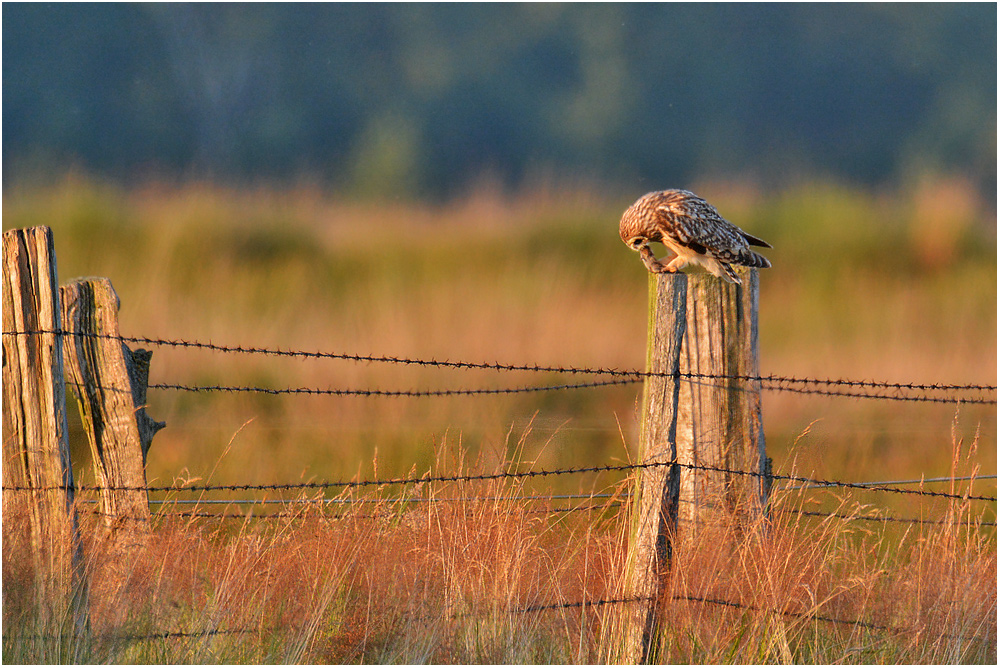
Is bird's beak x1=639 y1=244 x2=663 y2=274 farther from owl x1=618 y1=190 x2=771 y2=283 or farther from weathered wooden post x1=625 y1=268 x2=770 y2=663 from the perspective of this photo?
weathered wooden post x1=625 y1=268 x2=770 y2=663

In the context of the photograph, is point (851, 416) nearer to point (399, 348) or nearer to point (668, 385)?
point (399, 348)

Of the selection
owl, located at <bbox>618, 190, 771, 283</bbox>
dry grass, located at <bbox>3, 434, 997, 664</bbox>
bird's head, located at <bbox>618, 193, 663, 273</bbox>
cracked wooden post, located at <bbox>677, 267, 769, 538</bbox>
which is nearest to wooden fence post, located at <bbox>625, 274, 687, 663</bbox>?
dry grass, located at <bbox>3, 434, 997, 664</bbox>

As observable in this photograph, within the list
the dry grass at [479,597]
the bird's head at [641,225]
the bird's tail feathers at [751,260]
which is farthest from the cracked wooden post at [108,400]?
the bird's tail feathers at [751,260]

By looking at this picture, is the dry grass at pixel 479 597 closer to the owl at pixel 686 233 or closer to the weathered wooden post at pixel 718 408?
the weathered wooden post at pixel 718 408

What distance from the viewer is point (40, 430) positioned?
2.70 metres

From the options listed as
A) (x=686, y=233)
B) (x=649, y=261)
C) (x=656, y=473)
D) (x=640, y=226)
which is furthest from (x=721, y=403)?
(x=640, y=226)

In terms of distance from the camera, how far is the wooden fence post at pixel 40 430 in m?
2.65

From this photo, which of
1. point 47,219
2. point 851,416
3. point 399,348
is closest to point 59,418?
point 399,348

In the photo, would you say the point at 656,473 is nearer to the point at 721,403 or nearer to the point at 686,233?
the point at 721,403

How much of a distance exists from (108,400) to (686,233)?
192 cm

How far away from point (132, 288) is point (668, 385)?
626cm

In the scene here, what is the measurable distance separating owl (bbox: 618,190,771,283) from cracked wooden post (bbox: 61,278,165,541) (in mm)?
1628

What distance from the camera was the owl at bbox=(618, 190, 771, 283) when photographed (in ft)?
10.5

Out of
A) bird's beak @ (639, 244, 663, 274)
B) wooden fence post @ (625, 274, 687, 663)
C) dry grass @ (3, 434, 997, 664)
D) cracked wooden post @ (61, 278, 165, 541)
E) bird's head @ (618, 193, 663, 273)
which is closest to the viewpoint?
wooden fence post @ (625, 274, 687, 663)
